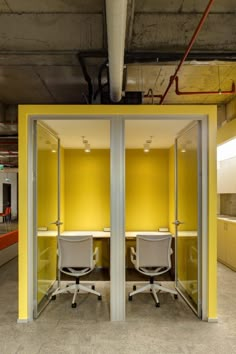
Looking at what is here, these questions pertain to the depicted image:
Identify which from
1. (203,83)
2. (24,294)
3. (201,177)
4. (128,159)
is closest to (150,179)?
(128,159)

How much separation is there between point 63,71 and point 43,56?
1.22 metres

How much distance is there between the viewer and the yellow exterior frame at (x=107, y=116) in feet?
12.4

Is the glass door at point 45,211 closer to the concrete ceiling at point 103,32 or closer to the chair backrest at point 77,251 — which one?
the chair backrest at point 77,251

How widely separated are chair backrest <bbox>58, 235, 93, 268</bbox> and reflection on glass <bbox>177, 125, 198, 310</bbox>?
1365 mm

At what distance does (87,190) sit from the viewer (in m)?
6.36

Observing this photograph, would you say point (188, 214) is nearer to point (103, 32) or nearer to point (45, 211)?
point (45, 211)

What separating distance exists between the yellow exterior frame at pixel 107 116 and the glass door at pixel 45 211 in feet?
0.48

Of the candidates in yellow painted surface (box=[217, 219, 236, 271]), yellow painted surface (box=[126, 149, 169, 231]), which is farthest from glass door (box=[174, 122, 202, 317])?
yellow painted surface (box=[217, 219, 236, 271])

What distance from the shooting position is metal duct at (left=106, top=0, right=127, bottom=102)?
2.10 m

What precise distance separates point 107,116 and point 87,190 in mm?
2687

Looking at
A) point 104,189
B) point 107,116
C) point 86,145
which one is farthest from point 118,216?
point 104,189

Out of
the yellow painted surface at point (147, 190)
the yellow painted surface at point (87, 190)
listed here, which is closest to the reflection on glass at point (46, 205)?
the yellow painted surface at point (87, 190)

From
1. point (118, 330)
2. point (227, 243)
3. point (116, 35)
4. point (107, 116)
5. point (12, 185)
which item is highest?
point (116, 35)

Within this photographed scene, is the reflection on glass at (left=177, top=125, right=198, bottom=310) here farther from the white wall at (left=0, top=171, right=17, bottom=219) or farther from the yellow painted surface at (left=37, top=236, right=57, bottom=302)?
the white wall at (left=0, top=171, right=17, bottom=219)
